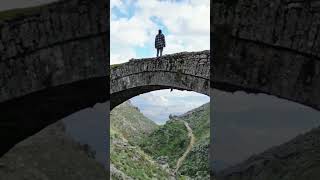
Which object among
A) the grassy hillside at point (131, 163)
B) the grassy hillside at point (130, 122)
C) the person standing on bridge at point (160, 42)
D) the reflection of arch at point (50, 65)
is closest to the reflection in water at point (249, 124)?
the reflection of arch at point (50, 65)

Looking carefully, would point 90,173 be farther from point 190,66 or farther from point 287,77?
point 190,66

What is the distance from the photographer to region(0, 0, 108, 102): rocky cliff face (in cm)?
512

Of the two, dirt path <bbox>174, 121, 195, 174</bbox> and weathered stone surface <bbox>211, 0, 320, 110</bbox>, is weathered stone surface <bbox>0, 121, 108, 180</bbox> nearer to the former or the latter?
weathered stone surface <bbox>211, 0, 320, 110</bbox>

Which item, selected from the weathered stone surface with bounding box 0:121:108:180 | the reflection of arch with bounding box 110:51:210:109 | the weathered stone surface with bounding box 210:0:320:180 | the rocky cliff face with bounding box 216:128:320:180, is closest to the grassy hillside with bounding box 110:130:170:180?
the reflection of arch with bounding box 110:51:210:109

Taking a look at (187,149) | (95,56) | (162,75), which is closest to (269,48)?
(95,56)

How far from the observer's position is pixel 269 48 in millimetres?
5008

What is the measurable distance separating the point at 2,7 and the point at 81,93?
137 centimetres

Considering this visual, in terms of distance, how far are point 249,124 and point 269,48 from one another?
0.95 meters

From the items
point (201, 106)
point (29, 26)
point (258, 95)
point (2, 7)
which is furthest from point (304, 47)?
point (201, 106)

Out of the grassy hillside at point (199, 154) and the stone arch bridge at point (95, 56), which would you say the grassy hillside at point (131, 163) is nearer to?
the grassy hillside at point (199, 154)

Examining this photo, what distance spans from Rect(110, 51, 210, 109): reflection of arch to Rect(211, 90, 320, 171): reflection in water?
11.5ft

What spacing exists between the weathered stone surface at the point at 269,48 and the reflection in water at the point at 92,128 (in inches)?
57.7

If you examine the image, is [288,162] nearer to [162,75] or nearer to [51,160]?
[51,160]

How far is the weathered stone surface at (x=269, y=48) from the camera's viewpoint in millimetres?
4816
